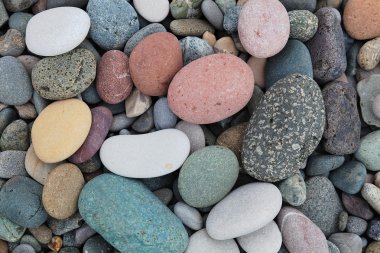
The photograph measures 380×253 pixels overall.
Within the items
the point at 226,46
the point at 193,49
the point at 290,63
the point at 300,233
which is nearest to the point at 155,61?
the point at 193,49

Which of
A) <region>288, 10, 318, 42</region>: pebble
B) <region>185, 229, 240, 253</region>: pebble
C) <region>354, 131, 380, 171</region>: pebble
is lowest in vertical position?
<region>185, 229, 240, 253</region>: pebble

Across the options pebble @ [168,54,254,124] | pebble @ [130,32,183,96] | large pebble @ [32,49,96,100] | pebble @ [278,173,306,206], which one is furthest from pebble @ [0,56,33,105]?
pebble @ [278,173,306,206]

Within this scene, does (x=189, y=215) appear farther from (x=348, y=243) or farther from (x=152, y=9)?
(x=152, y=9)

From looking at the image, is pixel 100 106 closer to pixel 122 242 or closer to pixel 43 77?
pixel 43 77

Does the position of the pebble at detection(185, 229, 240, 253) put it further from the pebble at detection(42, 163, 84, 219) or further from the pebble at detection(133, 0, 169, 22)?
the pebble at detection(133, 0, 169, 22)

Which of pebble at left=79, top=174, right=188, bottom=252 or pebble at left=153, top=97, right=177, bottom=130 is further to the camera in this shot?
pebble at left=153, top=97, right=177, bottom=130

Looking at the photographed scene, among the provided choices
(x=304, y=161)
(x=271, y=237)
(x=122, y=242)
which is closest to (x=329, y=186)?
(x=304, y=161)

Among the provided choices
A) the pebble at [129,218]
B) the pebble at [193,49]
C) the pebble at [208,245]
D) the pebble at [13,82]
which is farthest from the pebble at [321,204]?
the pebble at [13,82]
